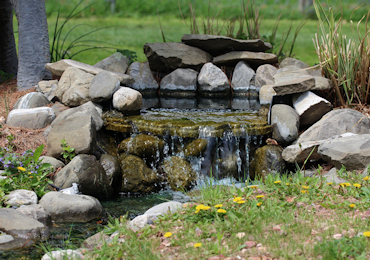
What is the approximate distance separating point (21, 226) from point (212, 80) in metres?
5.36

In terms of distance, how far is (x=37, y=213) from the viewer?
3.64 meters

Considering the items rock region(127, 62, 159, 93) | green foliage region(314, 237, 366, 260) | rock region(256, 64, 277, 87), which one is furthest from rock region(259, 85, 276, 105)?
green foliage region(314, 237, 366, 260)

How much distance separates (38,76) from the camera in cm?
712

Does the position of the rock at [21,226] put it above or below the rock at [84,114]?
below

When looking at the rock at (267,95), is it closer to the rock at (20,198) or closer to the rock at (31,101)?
the rock at (31,101)

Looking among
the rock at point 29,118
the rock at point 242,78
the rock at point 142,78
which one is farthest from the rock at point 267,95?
the rock at point 29,118

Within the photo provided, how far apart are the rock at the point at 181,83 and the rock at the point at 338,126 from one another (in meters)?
3.29

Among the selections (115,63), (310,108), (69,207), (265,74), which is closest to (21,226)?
(69,207)

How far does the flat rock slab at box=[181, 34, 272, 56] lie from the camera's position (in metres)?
7.96

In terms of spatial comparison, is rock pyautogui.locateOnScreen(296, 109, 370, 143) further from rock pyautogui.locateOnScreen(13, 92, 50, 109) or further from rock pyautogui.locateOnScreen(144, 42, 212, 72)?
rock pyautogui.locateOnScreen(13, 92, 50, 109)

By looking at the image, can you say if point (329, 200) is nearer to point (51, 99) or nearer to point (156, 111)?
point (156, 111)

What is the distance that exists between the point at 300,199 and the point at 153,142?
105 inches

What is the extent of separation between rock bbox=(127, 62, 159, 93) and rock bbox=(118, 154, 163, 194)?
315 centimetres

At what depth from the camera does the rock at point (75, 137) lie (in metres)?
4.83
